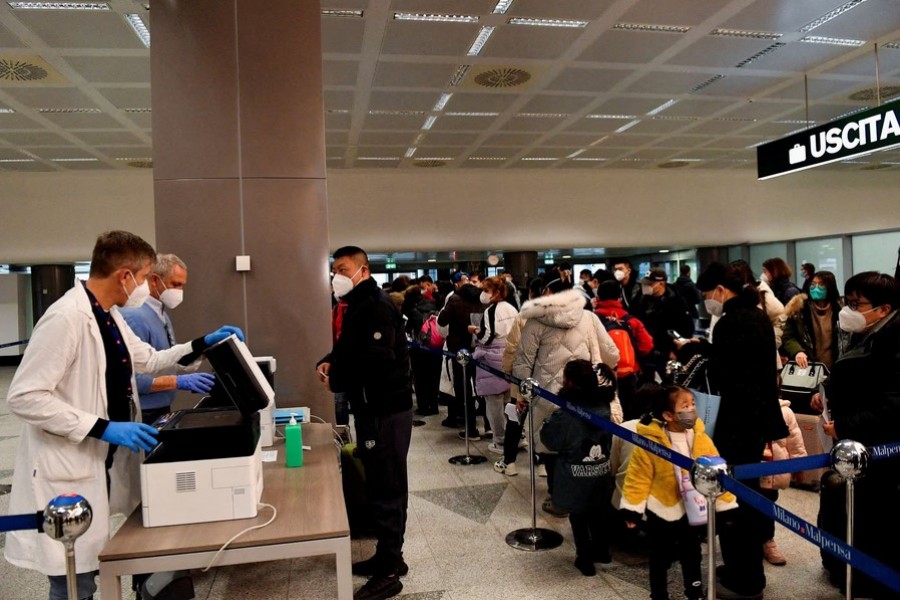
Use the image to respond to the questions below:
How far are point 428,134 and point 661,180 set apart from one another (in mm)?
6082

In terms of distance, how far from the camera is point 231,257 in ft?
13.2

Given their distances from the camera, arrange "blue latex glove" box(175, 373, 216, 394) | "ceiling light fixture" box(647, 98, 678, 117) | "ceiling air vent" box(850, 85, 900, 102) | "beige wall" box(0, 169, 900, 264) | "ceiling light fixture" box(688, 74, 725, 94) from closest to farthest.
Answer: "blue latex glove" box(175, 373, 216, 394) < "ceiling light fixture" box(688, 74, 725, 94) < "ceiling air vent" box(850, 85, 900, 102) < "ceiling light fixture" box(647, 98, 678, 117) < "beige wall" box(0, 169, 900, 264)

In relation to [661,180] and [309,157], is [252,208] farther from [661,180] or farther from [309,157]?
[661,180]

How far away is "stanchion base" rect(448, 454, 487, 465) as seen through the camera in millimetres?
5336

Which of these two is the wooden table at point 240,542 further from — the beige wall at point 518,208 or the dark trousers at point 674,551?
the beige wall at point 518,208

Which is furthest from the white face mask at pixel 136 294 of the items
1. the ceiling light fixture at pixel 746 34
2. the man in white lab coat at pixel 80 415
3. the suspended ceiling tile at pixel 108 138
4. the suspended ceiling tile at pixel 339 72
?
the suspended ceiling tile at pixel 108 138

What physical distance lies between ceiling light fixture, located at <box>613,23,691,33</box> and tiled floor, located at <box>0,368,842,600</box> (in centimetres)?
431

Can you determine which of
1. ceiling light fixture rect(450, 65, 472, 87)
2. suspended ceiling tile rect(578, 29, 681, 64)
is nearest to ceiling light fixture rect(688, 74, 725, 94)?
suspended ceiling tile rect(578, 29, 681, 64)

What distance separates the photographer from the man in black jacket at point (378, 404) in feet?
10.0

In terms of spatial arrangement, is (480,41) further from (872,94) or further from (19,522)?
(872,94)

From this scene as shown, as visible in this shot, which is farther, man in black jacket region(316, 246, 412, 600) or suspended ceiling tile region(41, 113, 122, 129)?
suspended ceiling tile region(41, 113, 122, 129)

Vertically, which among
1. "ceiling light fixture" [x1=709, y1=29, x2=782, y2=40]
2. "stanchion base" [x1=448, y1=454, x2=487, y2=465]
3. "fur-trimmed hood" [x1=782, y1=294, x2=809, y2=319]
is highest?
"ceiling light fixture" [x1=709, y1=29, x2=782, y2=40]

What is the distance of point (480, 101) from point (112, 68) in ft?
13.9

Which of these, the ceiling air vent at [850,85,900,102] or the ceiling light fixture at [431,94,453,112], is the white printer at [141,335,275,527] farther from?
the ceiling air vent at [850,85,900,102]
